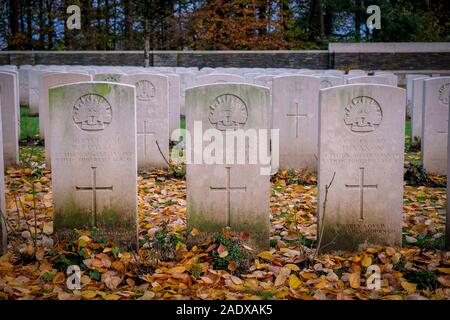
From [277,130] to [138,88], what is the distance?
2.09 meters

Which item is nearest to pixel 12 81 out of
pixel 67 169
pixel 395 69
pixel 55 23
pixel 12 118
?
pixel 12 118

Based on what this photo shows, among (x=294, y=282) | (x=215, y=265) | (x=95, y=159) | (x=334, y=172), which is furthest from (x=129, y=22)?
(x=294, y=282)

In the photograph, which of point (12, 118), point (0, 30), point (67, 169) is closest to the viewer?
point (67, 169)

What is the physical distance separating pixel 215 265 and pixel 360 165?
5.15 ft

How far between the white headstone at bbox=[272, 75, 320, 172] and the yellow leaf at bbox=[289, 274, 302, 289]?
11.7 feet

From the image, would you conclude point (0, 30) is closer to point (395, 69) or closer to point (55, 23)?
point (55, 23)

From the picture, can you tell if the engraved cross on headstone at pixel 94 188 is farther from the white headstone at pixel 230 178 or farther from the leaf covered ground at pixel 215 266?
the white headstone at pixel 230 178

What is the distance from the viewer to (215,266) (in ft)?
14.1

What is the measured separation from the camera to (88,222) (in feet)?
15.4

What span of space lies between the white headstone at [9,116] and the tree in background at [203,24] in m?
21.4

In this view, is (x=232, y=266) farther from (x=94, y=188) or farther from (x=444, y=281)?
(x=444, y=281)

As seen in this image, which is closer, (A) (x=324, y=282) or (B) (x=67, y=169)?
(A) (x=324, y=282)

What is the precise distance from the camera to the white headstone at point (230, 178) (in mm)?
4586

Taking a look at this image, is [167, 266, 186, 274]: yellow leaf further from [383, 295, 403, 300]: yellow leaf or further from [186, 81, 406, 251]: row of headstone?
[383, 295, 403, 300]: yellow leaf
